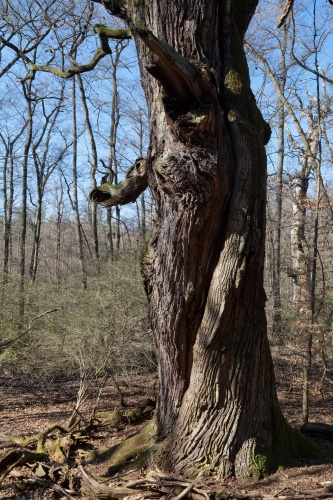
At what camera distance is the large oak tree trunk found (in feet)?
15.0

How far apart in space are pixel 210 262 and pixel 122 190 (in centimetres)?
122

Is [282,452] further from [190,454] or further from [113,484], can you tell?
[113,484]

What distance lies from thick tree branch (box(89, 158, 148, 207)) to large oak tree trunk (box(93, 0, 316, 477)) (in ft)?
0.86

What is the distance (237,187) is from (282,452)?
279cm

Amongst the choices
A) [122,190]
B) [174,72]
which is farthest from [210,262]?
[174,72]

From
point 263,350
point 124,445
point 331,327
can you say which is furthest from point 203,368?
point 331,327

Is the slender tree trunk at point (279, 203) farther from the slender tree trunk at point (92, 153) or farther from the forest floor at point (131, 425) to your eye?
the slender tree trunk at point (92, 153)

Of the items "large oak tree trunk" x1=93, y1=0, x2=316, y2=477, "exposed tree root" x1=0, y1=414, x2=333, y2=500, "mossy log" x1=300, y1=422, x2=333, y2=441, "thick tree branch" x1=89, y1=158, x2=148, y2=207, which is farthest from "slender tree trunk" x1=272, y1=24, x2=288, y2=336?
"exposed tree root" x1=0, y1=414, x2=333, y2=500

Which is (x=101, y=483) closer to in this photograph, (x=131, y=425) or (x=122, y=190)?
(x=131, y=425)

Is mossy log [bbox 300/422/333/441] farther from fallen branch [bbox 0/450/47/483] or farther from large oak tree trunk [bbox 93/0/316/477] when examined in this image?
fallen branch [bbox 0/450/47/483]

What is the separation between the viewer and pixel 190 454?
4.75 m

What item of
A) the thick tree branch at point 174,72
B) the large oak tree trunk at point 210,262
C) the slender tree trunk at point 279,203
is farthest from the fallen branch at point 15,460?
the slender tree trunk at point 279,203

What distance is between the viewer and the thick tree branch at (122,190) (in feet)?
16.8

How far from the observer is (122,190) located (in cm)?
512
